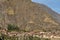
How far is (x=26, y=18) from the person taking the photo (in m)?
53.8

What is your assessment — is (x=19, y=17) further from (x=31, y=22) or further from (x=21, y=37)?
(x=21, y=37)

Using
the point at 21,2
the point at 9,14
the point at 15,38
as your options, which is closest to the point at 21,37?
the point at 15,38

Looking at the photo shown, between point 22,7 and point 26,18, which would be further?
point 22,7

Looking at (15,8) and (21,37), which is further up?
(15,8)

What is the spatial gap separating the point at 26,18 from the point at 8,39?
3103 cm

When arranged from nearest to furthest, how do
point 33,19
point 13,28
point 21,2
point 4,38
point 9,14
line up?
point 4,38 < point 13,28 < point 9,14 < point 33,19 < point 21,2

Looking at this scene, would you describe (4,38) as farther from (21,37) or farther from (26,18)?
(26,18)

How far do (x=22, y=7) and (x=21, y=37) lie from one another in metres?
34.4

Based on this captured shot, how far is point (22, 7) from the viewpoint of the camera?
57562 millimetres

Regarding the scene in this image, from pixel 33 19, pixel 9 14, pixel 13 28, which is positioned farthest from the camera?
pixel 33 19

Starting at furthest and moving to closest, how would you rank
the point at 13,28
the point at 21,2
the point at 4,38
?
1. the point at 21,2
2. the point at 13,28
3. the point at 4,38

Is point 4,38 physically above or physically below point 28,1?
below

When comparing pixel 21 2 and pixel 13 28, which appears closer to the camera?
pixel 13 28

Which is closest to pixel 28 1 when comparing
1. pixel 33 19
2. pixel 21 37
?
pixel 33 19
